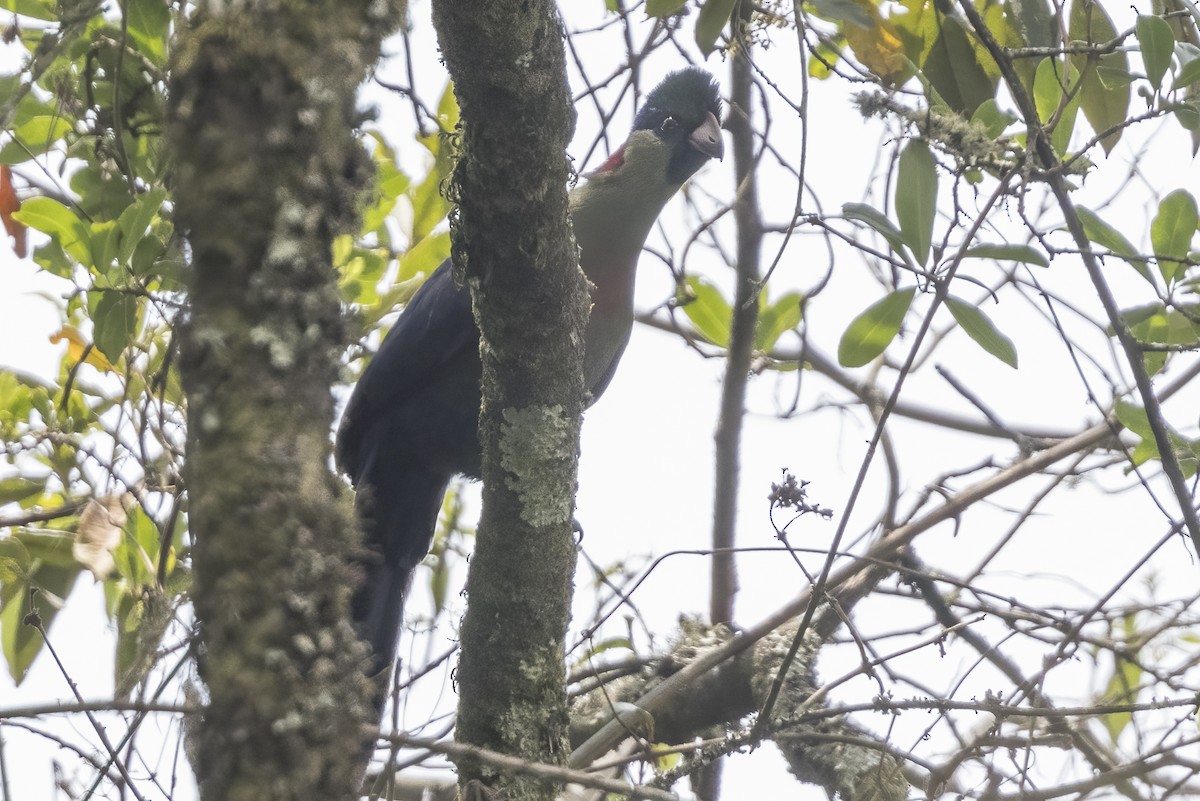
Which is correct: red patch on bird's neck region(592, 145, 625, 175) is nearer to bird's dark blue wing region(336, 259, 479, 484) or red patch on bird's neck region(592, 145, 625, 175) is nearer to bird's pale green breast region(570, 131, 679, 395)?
bird's pale green breast region(570, 131, 679, 395)

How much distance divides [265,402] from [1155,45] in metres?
1.38

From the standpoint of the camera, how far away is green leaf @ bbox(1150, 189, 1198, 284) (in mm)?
1778

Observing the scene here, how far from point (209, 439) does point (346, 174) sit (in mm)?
220

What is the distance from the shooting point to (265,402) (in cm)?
73

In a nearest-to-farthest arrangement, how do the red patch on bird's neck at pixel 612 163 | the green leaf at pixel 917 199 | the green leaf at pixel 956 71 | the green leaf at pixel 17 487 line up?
the green leaf at pixel 917 199, the green leaf at pixel 956 71, the green leaf at pixel 17 487, the red patch on bird's neck at pixel 612 163

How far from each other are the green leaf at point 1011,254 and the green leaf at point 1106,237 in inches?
6.0

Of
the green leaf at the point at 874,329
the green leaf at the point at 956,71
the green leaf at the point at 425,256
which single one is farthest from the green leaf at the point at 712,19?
the green leaf at the point at 425,256

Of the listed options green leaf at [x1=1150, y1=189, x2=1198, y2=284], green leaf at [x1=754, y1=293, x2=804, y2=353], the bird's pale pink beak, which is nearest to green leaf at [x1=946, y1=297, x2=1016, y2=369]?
green leaf at [x1=1150, y1=189, x2=1198, y2=284]

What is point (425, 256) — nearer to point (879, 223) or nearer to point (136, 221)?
point (136, 221)

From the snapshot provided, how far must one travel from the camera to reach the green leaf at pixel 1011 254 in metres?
1.65

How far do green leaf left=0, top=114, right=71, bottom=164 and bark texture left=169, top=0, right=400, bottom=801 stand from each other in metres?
1.37

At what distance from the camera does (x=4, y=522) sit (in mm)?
2150

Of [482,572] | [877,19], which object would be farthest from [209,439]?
[877,19]

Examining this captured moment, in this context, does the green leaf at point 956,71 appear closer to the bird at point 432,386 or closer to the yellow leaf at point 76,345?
the bird at point 432,386
